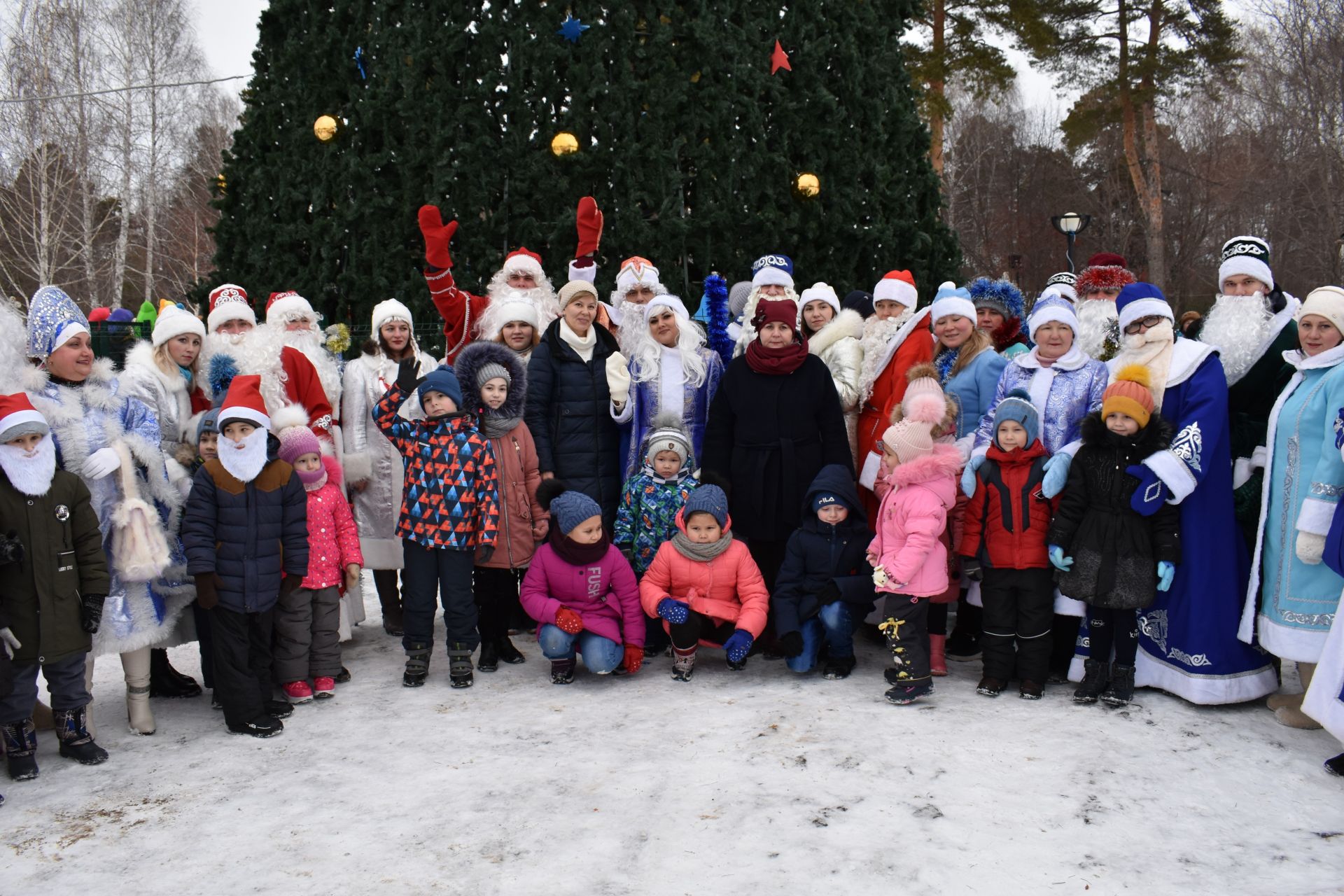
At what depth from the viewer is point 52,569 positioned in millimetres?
3924

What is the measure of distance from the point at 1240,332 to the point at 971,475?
1395 mm

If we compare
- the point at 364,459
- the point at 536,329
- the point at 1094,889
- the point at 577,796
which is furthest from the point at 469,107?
the point at 1094,889


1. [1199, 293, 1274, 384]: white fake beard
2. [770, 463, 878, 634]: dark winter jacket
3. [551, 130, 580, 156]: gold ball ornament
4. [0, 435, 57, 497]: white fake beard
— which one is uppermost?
[551, 130, 580, 156]: gold ball ornament

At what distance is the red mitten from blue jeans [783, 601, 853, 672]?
2961 millimetres

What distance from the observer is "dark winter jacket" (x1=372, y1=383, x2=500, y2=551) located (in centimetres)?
498

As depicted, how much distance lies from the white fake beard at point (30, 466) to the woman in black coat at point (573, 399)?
2.26 metres

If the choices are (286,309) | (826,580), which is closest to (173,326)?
(286,309)

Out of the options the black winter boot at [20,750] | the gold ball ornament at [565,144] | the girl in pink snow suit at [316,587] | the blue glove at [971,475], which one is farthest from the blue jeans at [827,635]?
the gold ball ornament at [565,144]

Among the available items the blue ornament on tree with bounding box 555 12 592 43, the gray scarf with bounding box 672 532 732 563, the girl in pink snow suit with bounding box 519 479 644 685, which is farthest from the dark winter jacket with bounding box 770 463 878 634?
the blue ornament on tree with bounding box 555 12 592 43

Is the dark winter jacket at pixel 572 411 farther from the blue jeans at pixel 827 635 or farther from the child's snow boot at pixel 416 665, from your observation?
the blue jeans at pixel 827 635

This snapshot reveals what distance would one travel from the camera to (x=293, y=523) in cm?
455

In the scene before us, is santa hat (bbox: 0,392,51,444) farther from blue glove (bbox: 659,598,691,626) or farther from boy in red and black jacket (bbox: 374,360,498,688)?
blue glove (bbox: 659,598,691,626)

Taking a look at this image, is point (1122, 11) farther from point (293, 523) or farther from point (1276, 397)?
point (293, 523)

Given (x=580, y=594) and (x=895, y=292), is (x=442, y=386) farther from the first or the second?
(x=895, y=292)
